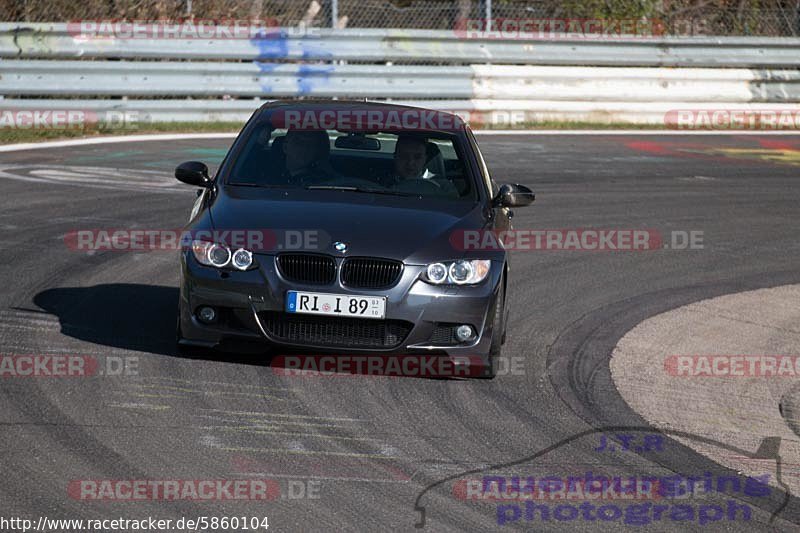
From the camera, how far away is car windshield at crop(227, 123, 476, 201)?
8219 millimetres

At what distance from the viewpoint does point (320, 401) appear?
6805 millimetres

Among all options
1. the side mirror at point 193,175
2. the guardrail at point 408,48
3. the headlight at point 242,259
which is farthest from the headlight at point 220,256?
the guardrail at point 408,48

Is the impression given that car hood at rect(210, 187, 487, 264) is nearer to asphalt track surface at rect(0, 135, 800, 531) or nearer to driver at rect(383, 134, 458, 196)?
driver at rect(383, 134, 458, 196)

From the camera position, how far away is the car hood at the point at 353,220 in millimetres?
7219

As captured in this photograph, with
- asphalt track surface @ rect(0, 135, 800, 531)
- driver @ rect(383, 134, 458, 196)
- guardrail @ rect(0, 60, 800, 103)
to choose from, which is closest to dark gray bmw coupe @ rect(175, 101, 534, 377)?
driver @ rect(383, 134, 458, 196)

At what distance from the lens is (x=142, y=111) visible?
1877 centimetres

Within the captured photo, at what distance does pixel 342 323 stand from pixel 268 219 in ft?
2.66

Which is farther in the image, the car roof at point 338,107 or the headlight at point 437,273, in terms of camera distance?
the car roof at point 338,107

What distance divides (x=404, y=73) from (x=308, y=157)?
12.2 metres

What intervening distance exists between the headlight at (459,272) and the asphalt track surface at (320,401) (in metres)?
0.61

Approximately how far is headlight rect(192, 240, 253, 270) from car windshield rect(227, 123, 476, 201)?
3.08ft

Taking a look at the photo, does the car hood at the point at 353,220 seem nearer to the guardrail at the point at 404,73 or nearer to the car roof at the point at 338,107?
the car roof at the point at 338,107

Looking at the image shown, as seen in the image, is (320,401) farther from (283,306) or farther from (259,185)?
(259,185)

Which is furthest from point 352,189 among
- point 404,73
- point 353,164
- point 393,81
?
point 404,73
